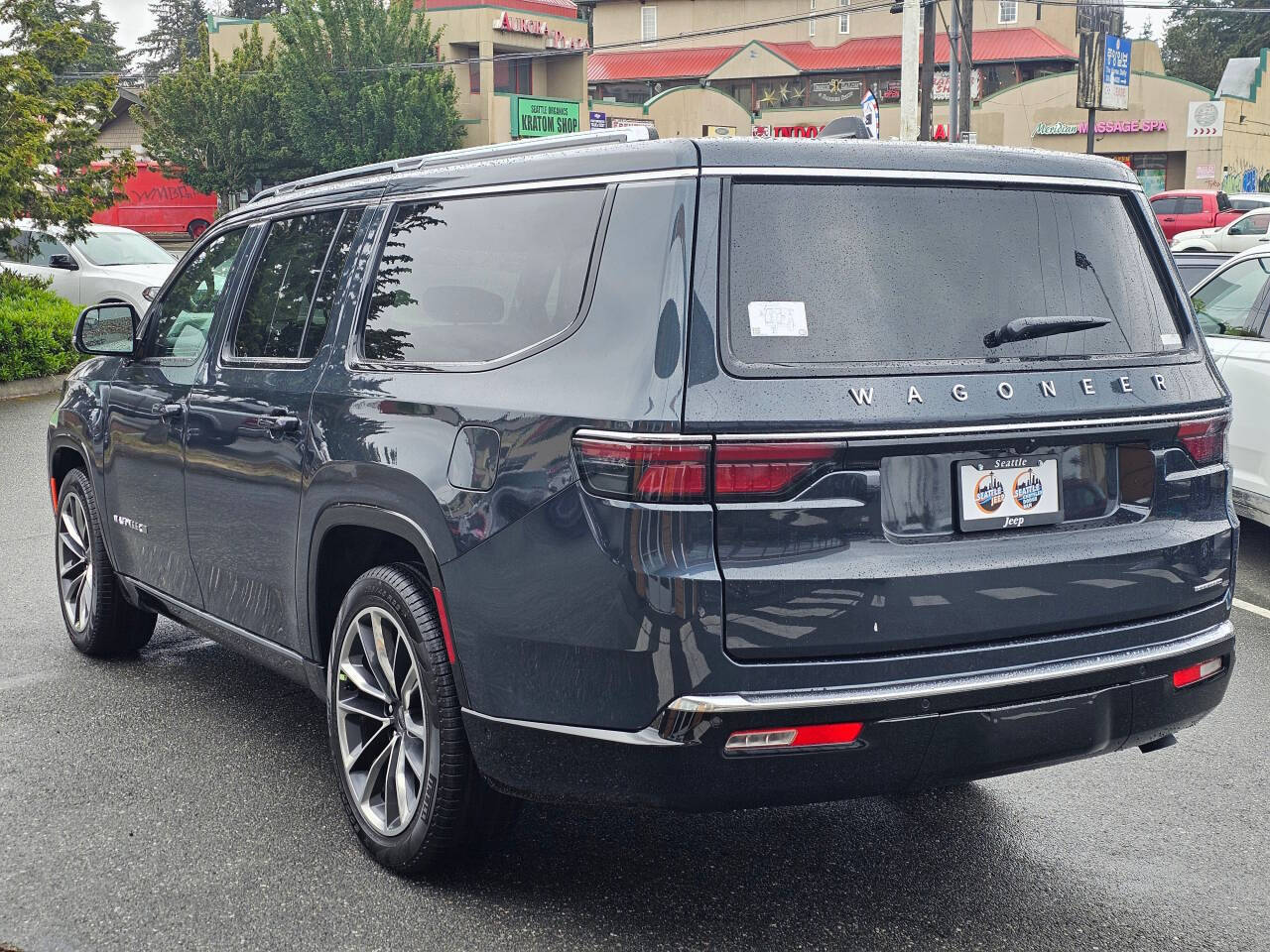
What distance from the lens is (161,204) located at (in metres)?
60.6

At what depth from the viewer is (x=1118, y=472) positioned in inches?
136

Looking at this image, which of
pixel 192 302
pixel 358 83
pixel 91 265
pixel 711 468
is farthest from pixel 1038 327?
pixel 358 83

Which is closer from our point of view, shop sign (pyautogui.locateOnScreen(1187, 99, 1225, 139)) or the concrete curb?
the concrete curb

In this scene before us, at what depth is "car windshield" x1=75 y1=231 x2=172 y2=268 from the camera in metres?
20.3

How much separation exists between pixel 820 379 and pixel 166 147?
60353 mm

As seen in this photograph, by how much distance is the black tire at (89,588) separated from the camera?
5.79 m

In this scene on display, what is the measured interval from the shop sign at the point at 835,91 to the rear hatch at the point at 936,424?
212 ft

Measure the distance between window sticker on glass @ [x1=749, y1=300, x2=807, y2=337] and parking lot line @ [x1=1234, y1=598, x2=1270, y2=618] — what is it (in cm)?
473

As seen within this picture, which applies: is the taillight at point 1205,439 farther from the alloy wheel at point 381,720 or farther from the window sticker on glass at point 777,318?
the alloy wheel at point 381,720

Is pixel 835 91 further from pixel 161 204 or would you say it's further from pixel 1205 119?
Answer: pixel 161 204

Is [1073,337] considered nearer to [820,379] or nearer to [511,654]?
[820,379]

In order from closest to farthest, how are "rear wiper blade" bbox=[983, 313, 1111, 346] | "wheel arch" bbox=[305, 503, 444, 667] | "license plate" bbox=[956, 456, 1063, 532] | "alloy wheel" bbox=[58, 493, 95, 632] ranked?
"license plate" bbox=[956, 456, 1063, 532]
"rear wiper blade" bbox=[983, 313, 1111, 346]
"wheel arch" bbox=[305, 503, 444, 667]
"alloy wheel" bbox=[58, 493, 95, 632]

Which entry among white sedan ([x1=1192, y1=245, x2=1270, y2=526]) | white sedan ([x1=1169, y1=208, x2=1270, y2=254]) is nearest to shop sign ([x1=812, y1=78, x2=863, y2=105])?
white sedan ([x1=1169, y1=208, x2=1270, y2=254])

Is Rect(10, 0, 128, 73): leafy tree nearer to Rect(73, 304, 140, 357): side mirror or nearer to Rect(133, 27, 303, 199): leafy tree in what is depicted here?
Rect(133, 27, 303, 199): leafy tree
